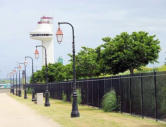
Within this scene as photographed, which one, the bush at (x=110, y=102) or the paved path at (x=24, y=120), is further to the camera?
the bush at (x=110, y=102)

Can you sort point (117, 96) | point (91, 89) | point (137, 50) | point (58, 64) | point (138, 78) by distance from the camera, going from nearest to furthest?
point (138, 78)
point (117, 96)
point (91, 89)
point (137, 50)
point (58, 64)

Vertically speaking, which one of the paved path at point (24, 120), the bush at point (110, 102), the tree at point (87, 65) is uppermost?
the tree at point (87, 65)

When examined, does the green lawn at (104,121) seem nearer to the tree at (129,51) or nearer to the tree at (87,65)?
the tree at (129,51)

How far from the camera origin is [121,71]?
1994 inches

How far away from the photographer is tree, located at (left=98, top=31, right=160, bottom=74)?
48.2 meters

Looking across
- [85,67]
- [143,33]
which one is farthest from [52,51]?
[143,33]

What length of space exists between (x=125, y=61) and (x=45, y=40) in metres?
144

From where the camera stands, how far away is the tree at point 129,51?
48.2 meters

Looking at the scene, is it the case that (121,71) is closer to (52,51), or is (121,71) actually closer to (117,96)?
(117,96)

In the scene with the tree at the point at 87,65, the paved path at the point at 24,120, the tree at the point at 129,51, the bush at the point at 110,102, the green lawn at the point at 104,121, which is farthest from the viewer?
the tree at the point at 87,65

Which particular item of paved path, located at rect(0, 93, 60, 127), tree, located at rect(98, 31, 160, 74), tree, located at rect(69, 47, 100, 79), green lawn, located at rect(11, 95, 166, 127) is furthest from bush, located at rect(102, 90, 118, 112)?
tree, located at rect(69, 47, 100, 79)

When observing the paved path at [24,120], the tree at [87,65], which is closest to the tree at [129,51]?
the tree at [87,65]

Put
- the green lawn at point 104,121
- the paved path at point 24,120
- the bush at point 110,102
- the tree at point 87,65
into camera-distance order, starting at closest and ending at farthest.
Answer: the green lawn at point 104,121 < the paved path at point 24,120 < the bush at point 110,102 < the tree at point 87,65

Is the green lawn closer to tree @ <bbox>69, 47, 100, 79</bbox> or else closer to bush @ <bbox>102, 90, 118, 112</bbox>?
bush @ <bbox>102, 90, 118, 112</bbox>
